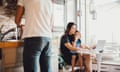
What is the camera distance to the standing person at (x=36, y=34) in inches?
81.7

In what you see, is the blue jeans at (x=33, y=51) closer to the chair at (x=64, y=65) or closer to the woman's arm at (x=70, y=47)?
the woman's arm at (x=70, y=47)

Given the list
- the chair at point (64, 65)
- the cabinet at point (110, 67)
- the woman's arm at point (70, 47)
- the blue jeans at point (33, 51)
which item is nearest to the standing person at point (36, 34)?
the blue jeans at point (33, 51)

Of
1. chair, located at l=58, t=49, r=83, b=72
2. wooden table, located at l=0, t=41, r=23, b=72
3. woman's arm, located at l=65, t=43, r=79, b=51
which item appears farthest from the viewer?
chair, located at l=58, t=49, r=83, b=72

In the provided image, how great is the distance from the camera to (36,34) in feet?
6.87

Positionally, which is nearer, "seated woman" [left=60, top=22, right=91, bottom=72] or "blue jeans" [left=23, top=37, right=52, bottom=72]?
"blue jeans" [left=23, top=37, right=52, bottom=72]

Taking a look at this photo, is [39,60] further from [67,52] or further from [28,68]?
[67,52]

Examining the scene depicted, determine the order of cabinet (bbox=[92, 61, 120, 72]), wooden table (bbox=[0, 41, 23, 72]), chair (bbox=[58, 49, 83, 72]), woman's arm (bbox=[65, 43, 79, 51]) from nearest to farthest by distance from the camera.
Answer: wooden table (bbox=[0, 41, 23, 72]), woman's arm (bbox=[65, 43, 79, 51]), chair (bbox=[58, 49, 83, 72]), cabinet (bbox=[92, 61, 120, 72])

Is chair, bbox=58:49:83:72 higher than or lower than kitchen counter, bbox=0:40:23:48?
lower

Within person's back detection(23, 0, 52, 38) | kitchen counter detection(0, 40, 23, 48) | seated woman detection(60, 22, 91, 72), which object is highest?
person's back detection(23, 0, 52, 38)

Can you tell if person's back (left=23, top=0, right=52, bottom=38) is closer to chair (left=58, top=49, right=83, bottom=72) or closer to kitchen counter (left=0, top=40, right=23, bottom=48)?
kitchen counter (left=0, top=40, right=23, bottom=48)

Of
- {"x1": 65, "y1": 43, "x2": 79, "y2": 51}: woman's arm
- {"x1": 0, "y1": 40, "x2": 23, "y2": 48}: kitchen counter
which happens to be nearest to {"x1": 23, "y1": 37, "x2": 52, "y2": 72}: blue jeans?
{"x1": 0, "y1": 40, "x2": 23, "y2": 48}: kitchen counter

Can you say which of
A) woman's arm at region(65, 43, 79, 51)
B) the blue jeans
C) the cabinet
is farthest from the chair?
the blue jeans

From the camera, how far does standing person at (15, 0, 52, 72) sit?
208 cm

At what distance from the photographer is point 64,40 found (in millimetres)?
4320
